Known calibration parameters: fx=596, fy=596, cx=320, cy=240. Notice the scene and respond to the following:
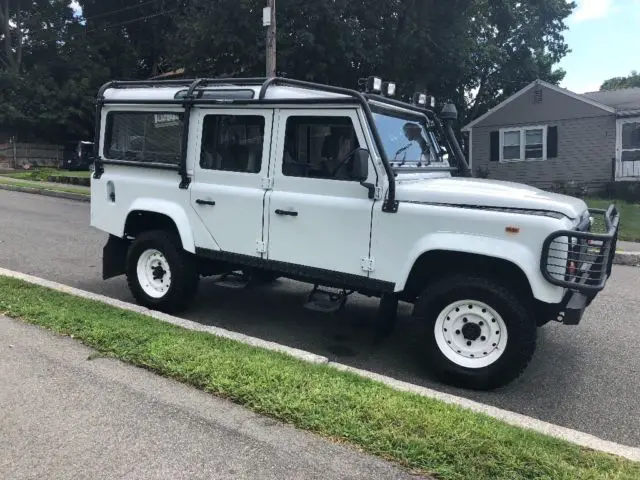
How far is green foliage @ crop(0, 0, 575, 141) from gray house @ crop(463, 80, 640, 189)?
281 centimetres

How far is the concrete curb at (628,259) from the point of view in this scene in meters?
10.0

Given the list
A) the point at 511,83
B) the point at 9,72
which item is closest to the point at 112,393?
the point at 511,83

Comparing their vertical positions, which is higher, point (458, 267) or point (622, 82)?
point (622, 82)

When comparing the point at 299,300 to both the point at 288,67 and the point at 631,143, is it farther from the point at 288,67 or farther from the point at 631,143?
the point at 631,143

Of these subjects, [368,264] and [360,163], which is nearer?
[360,163]

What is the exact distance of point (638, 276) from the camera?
9.10 m

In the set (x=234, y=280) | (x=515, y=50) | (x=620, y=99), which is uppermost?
(x=515, y=50)

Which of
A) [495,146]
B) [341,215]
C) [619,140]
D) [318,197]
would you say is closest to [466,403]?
[341,215]

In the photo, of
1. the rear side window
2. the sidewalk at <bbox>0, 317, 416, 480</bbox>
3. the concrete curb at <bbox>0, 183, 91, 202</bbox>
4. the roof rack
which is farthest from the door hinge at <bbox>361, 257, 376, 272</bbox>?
the concrete curb at <bbox>0, 183, 91, 202</bbox>

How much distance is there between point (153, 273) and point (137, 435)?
3020 mm

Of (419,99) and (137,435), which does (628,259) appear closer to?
(419,99)

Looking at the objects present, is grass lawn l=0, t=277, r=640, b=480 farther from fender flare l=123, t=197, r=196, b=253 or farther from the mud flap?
the mud flap

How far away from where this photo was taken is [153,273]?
6215mm

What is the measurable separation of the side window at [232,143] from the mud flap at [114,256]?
5.07 ft
